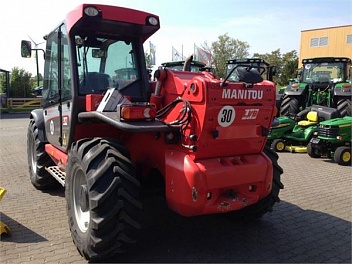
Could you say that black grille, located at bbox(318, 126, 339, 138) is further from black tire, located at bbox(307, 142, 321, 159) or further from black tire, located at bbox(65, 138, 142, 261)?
black tire, located at bbox(65, 138, 142, 261)

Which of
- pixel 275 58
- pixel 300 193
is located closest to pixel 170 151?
pixel 300 193

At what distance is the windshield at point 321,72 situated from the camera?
1265 centimetres

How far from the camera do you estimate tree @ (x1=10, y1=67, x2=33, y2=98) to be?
29.1 m

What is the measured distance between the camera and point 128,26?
441 centimetres

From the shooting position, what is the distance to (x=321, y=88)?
12.2 m

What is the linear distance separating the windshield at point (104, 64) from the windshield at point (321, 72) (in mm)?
9770

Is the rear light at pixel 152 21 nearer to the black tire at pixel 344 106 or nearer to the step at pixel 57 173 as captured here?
the step at pixel 57 173

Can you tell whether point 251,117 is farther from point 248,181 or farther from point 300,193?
point 300,193

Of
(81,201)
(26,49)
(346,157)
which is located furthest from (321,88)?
(81,201)

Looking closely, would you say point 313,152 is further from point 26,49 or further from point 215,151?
point 26,49

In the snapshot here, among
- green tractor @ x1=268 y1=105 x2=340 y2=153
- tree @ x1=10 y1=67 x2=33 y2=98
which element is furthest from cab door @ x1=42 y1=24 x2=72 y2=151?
tree @ x1=10 y1=67 x2=33 y2=98

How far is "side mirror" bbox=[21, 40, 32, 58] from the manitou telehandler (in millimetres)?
1319

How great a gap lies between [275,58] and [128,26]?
1840 inches

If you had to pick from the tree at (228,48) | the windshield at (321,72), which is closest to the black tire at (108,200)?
the windshield at (321,72)
